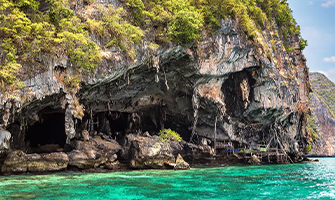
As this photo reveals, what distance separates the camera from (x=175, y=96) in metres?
22.9

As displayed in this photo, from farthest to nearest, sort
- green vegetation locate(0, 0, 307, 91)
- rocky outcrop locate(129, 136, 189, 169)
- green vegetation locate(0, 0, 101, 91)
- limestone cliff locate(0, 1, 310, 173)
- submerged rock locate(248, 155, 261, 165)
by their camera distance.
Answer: submerged rock locate(248, 155, 261, 165) < rocky outcrop locate(129, 136, 189, 169) < limestone cliff locate(0, 1, 310, 173) < green vegetation locate(0, 0, 307, 91) < green vegetation locate(0, 0, 101, 91)

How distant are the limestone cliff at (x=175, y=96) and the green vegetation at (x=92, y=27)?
1.58 feet

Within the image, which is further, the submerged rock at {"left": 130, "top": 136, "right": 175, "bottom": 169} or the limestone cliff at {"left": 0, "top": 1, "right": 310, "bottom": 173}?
the submerged rock at {"left": 130, "top": 136, "right": 175, "bottom": 169}

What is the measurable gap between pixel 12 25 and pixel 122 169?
10271 mm

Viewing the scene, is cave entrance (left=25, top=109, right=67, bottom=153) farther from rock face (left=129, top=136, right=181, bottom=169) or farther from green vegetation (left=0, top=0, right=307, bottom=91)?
green vegetation (left=0, top=0, right=307, bottom=91)

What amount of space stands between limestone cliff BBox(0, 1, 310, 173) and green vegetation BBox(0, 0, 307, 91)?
0.48 meters

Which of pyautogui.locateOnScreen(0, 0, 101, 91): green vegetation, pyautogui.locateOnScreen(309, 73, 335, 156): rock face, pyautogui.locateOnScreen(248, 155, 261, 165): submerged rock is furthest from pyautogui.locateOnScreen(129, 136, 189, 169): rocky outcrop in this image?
pyautogui.locateOnScreen(309, 73, 335, 156): rock face

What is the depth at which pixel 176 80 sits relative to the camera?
20.9 m

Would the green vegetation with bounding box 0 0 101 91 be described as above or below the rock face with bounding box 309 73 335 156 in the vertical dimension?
above

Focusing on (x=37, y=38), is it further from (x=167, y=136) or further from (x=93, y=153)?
(x=167, y=136)

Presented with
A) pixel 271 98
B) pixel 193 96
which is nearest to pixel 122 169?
pixel 193 96

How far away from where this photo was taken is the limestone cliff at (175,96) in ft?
50.1

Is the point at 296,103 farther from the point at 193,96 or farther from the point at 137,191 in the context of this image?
the point at 137,191

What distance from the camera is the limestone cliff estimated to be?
1527 cm
